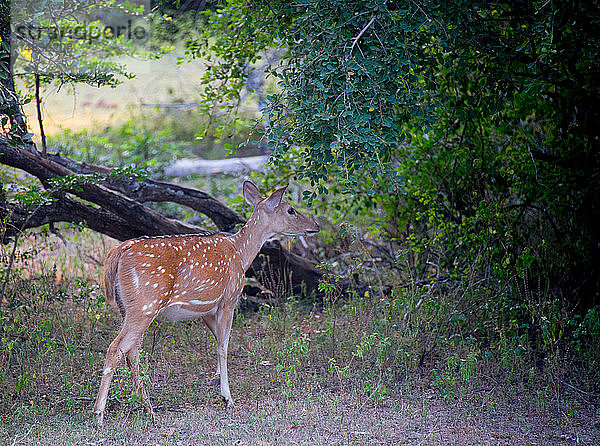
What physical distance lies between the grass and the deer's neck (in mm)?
834

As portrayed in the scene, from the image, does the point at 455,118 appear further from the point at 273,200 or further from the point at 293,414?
the point at 293,414

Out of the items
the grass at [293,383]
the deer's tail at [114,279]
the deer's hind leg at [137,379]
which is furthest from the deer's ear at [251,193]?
the deer's hind leg at [137,379]

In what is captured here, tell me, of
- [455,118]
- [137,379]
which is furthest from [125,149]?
[137,379]

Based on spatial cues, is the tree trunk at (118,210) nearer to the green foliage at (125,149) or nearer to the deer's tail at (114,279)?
the deer's tail at (114,279)

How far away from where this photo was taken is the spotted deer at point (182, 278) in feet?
16.2

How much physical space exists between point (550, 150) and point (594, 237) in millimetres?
1018

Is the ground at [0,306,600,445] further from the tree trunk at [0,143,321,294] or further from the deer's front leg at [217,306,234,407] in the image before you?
the tree trunk at [0,143,321,294]

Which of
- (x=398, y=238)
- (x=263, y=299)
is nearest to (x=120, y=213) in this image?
(x=263, y=299)

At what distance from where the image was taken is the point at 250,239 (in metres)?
6.11

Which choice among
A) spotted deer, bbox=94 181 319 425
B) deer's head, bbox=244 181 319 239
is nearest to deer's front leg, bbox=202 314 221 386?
spotted deer, bbox=94 181 319 425

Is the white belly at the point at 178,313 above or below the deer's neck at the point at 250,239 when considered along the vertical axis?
below

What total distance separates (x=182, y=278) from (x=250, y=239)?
1001 millimetres

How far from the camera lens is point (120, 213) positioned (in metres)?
7.15

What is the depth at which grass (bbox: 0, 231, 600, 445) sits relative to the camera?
4844mm
